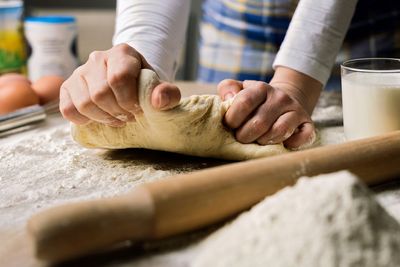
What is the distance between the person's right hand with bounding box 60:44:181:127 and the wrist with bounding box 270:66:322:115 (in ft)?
0.86

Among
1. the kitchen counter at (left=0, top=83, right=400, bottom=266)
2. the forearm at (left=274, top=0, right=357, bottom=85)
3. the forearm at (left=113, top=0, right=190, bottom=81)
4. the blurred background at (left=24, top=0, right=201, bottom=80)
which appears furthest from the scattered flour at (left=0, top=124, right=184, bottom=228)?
the blurred background at (left=24, top=0, right=201, bottom=80)

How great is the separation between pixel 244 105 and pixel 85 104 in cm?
23

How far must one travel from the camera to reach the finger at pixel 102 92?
77 cm

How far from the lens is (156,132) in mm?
822

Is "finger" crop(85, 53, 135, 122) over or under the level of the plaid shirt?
over

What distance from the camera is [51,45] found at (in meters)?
1.69

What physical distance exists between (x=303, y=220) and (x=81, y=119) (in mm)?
432

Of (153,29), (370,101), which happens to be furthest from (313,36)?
(153,29)

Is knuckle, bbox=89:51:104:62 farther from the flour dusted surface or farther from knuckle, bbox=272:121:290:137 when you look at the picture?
knuckle, bbox=272:121:290:137

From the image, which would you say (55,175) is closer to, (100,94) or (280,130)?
(100,94)

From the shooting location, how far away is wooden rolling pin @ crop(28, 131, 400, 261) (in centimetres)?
53

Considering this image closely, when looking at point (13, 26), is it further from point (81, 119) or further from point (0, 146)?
point (81, 119)

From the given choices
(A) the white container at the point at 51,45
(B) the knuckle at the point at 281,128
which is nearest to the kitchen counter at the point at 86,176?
(B) the knuckle at the point at 281,128

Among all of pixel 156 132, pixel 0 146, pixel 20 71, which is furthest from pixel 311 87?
pixel 20 71
